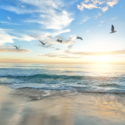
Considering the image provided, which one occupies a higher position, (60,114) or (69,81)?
(69,81)

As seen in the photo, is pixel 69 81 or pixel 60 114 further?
pixel 69 81

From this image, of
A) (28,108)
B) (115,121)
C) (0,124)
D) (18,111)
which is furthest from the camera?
(28,108)

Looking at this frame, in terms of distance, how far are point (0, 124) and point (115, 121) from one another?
4.82 meters

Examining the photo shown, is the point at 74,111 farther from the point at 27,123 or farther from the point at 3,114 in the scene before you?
the point at 3,114

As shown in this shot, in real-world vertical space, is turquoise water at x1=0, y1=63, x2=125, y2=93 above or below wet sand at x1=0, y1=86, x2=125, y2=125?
above

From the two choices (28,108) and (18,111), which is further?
(28,108)

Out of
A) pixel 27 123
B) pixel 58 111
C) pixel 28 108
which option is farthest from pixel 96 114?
pixel 28 108

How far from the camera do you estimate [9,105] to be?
606 centimetres

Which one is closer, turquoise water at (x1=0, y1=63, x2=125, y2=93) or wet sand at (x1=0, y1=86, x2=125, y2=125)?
wet sand at (x1=0, y1=86, x2=125, y2=125)

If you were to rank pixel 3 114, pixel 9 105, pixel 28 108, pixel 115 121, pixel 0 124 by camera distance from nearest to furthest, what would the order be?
pixel 0 124 < pixel 115 121 < pixel 3 114 < pixel 28 108 < pixel 9 105

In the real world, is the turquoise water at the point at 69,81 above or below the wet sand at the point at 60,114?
above

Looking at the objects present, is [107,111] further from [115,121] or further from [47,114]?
[47,114]

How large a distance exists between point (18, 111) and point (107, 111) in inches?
183

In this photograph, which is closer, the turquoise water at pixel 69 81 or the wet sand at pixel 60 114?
the wet sand at pixel 60 114
